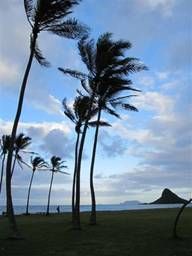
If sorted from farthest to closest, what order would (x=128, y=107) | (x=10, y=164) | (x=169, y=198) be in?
(x=128, y=107), (x=169, y=198), (x=10, y=164)

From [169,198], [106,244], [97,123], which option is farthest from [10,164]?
[97,123]

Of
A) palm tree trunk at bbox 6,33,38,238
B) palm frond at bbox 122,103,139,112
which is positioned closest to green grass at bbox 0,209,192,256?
palm tree trunk at bbox 6,33,38,238

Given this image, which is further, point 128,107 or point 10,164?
point 128,107

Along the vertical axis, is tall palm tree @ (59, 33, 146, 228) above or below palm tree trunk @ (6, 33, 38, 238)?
above

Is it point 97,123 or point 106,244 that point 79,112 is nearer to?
point 97,123

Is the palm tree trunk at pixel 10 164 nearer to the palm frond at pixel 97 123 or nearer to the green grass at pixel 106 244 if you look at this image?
the green grass at pixel 106 244

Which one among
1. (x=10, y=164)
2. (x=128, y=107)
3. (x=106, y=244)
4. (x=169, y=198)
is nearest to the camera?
(x=106, y=244)

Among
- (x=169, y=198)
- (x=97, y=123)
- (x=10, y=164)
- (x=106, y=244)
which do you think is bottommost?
(x=106, y=244)

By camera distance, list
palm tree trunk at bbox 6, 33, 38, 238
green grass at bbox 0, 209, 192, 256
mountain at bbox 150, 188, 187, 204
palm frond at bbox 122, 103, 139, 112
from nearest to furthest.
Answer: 1. green grass at bbox 0, 209, 192, 256
2. palm tree trunk at bbox 6, 33, 38, 238
3. mountain at bbox 150, 188, 187, 204
4. palm frond at bbox 122, 103, 139, 112

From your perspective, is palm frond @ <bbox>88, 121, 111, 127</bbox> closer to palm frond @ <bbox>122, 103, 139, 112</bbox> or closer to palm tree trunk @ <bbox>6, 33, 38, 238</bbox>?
palm frond @ <bbox>122, 103, 139, 112</bbox>

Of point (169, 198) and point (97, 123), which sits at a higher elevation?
point (97, 123)

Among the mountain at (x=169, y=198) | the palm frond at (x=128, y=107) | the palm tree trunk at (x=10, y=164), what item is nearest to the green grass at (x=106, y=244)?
the palm tree trunk at (x=10, y=164)

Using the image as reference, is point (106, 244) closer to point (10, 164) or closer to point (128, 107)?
point (10, 164)

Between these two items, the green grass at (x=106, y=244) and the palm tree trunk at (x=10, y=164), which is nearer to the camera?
the green grass at (x=106, y=244)
